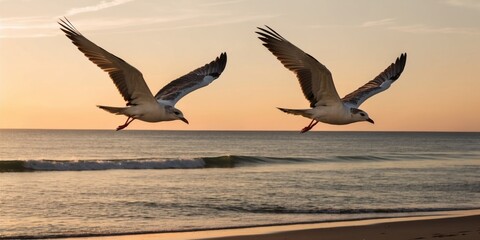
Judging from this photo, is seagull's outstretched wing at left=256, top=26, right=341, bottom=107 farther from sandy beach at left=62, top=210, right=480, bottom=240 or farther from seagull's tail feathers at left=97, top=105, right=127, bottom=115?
sandy beach at left=62, top=210, right=480, bottom=240

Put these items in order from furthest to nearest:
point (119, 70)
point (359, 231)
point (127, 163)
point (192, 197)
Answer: point (127, 163), point (192, 197), point (359, 231), point (119, 70)

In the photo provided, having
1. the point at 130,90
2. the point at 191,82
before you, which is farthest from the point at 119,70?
the point at 191,82

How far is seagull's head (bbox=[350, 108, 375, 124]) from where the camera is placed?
564 inches

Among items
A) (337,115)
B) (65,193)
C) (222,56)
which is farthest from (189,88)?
(65,193)

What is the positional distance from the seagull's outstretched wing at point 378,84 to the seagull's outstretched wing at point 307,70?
1270 millimetres

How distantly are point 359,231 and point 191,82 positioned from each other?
6.48 meters

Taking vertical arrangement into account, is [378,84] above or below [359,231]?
above

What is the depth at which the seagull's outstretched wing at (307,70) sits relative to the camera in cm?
1293

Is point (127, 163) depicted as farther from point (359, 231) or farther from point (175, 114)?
point (175, 114)

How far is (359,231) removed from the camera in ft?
62.9

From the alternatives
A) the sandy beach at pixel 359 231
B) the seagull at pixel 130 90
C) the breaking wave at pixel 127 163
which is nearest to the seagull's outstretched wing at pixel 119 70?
the seagull at pixel 130 90

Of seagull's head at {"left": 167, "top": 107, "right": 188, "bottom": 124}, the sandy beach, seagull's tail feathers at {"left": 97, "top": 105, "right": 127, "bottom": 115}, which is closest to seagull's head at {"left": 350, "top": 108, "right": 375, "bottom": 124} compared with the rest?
seagull's head at {"left": 167, "top": 107, "right": 188, "bottom": 124}

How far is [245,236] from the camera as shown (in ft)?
60.1

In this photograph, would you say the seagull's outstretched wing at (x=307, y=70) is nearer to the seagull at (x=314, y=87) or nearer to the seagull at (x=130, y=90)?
the seagull at (x=314, y=87)
